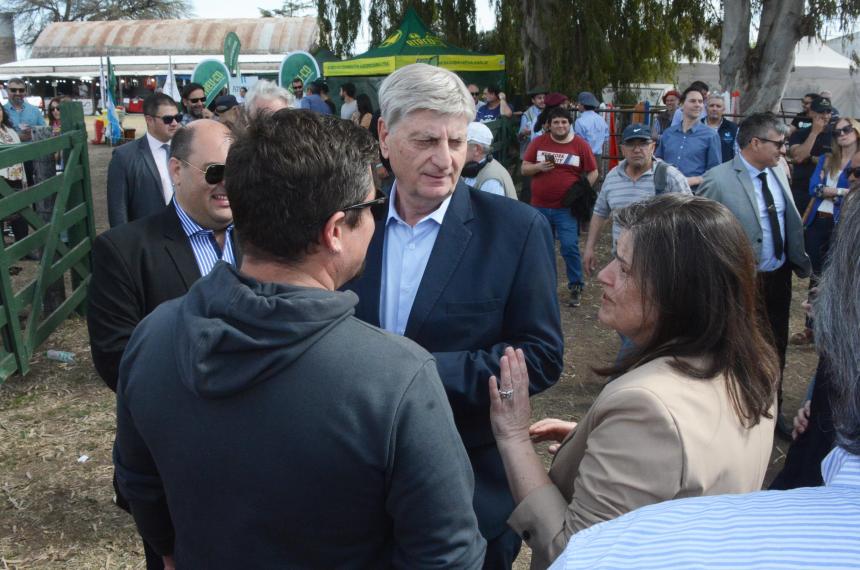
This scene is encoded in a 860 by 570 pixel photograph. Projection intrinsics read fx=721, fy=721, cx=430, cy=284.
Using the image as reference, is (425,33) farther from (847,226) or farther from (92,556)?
(847,226)

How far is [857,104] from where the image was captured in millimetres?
19281

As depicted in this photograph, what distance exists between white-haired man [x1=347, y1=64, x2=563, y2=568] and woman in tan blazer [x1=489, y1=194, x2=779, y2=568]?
17cm

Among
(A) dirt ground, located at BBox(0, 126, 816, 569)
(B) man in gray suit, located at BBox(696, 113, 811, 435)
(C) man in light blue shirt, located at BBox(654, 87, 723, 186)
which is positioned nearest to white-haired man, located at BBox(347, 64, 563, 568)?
(A) dirt ground, located at BBox(0, 126, 816, 569)

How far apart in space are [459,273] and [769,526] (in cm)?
132

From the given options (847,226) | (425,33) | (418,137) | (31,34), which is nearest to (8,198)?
(418,137)

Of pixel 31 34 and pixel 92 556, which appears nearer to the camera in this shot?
pixel 92 556

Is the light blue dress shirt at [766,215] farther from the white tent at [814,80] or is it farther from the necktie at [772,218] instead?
the white tent at [814,80]

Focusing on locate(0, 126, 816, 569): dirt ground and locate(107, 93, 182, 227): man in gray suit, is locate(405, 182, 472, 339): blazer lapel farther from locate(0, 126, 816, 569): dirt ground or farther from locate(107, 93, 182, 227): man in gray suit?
locate(107, 93, 182, 227): man in gray suit

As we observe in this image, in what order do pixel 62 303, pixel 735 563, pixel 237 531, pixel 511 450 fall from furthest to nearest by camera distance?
pixel 62 303, pixel 511 450, pixel 237 531, pixel 735 563

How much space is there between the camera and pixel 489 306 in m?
1.93

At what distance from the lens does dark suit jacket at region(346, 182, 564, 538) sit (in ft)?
6.30

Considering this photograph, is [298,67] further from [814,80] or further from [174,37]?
[174,37]

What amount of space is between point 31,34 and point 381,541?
71.1 metres

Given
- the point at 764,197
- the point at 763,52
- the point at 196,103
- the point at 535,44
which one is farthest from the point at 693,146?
the point at 535,44
